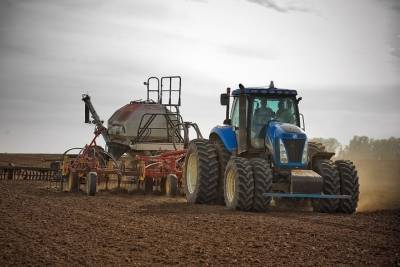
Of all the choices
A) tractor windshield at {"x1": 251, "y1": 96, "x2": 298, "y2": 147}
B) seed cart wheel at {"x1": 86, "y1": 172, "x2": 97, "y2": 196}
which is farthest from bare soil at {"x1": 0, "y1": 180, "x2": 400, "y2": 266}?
seed cart wheel at {"x1": 86, "y1": 172, "x2": 97, "y2": 196}

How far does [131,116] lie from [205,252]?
53.6 feet

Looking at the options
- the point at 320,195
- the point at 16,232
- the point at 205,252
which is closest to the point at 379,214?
the point at 320,195

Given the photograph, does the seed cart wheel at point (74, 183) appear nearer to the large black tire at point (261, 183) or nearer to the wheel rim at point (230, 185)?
the wheel rim at point (230, 185)

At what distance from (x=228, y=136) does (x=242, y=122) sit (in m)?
0.66

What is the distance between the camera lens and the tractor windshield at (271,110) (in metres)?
13.7

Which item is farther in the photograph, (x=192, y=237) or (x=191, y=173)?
(x=191, y=173)

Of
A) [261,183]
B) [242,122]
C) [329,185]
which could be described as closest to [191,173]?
[242,122]

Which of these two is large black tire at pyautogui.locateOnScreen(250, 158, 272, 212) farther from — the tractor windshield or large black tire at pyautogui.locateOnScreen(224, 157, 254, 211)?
the tractor windshield

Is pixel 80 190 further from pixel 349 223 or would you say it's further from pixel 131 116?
pixel 349 223

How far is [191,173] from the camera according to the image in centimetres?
1542

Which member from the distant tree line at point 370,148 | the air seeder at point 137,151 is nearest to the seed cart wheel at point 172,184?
the air seeder at point 137,151

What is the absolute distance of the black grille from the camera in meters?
12.8

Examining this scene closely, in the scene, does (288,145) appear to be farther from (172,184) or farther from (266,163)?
(172,184)

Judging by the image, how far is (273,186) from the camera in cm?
1299
